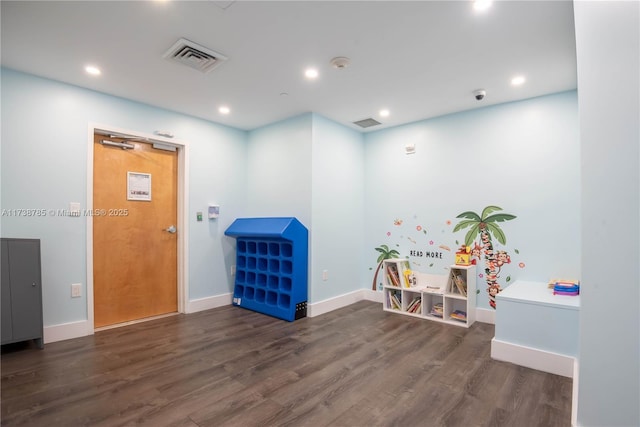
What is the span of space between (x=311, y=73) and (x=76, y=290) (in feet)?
10.1

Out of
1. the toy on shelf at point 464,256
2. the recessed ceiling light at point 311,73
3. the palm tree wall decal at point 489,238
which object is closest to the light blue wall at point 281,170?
the recessed ceiling light at point 311,73

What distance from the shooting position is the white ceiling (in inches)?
79.2

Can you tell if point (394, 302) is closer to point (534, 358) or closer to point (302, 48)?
point (534, 358)

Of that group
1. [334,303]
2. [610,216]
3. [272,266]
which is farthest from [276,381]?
[610,216]

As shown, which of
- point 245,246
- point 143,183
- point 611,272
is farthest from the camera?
point 245,246

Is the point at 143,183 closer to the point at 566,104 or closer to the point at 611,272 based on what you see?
the point at 611,272

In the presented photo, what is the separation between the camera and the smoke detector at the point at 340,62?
102 inches

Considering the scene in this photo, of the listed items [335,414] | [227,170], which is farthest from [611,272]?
[227,170]

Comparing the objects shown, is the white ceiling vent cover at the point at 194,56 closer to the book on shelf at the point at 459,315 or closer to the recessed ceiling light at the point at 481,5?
the recessed ceiling light at the point at 481,5

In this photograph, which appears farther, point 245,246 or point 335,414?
point 245,246

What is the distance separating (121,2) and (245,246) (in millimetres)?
2928

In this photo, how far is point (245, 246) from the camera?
4270mm

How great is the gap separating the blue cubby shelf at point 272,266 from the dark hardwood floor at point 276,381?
0.48 m

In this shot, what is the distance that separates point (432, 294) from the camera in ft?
12.3
